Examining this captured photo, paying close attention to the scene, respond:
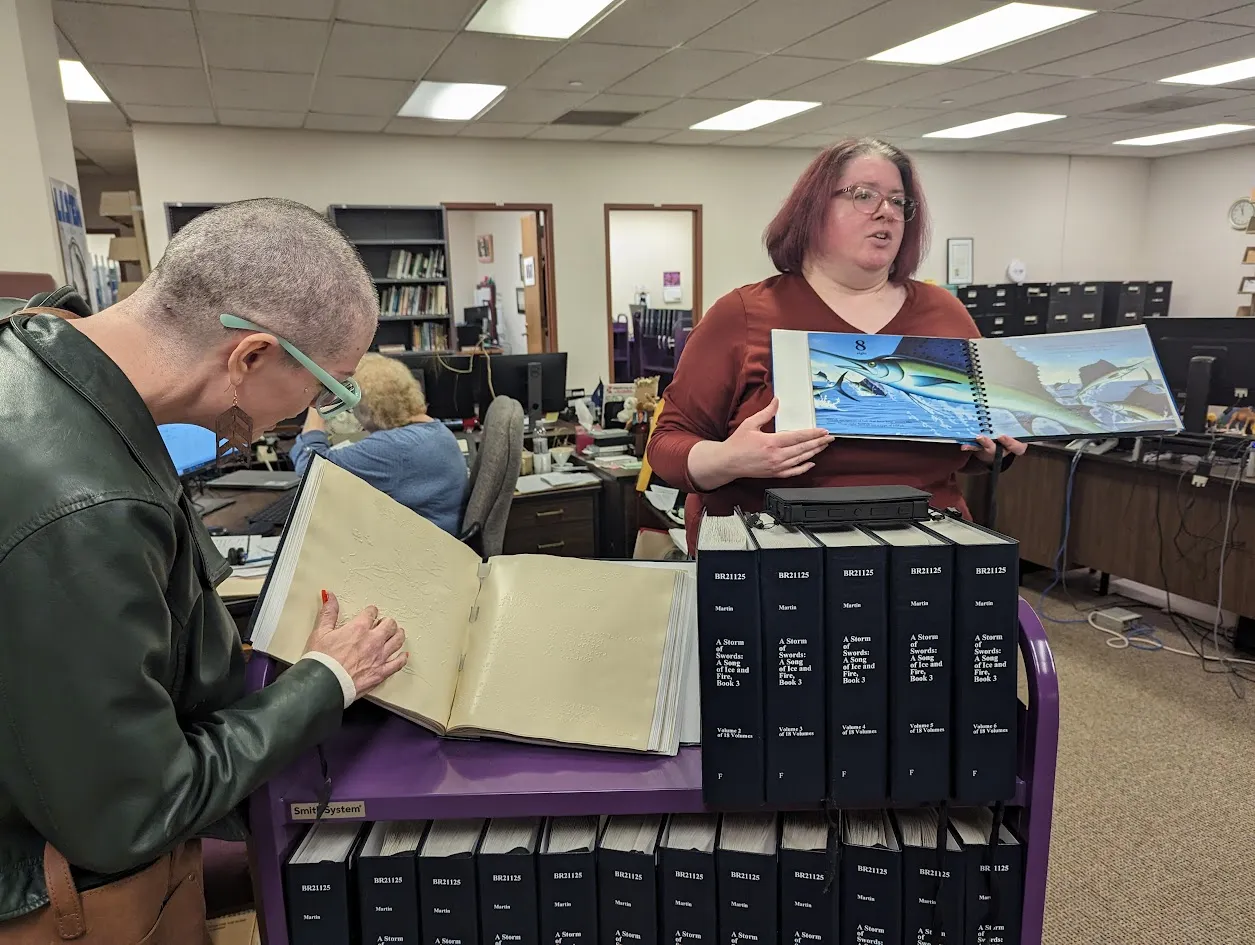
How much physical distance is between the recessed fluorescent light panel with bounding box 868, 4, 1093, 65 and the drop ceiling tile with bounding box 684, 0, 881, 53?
763 millimetres

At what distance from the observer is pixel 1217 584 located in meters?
3.45

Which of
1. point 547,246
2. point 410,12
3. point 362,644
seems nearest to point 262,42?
point 410,12

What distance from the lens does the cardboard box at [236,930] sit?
3.45ft

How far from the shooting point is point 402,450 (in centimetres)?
271

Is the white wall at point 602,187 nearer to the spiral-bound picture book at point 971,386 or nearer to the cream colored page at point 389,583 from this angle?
the spiral-bound picture book at point 971,386

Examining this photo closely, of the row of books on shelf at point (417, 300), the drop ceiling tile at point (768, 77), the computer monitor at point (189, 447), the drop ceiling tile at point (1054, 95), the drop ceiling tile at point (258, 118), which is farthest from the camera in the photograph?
the row of books on shelf at point (417, 300)

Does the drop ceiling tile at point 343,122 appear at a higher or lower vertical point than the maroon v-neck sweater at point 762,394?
higher

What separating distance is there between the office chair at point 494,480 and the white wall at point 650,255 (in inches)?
286

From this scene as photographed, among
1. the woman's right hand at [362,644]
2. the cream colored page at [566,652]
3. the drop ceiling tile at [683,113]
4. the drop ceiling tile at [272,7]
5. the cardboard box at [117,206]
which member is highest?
the drop ceiling tile at [683,113]

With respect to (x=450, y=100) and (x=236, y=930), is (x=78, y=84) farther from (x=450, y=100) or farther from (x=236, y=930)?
(x=236, y=930)

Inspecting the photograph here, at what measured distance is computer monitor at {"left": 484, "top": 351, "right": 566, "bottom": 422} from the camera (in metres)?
4.41

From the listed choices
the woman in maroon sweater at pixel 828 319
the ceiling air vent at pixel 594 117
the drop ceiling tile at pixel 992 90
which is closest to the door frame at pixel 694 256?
the ceiling air vent at pixel 594 117

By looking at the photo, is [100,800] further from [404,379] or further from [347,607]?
[404,379]

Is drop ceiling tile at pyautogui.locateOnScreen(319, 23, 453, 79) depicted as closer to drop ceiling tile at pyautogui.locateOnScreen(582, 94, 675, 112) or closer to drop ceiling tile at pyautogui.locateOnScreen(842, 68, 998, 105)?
drop ceiling tile at pyautogui.locateOnScreen(582, 94, 675, 112)
